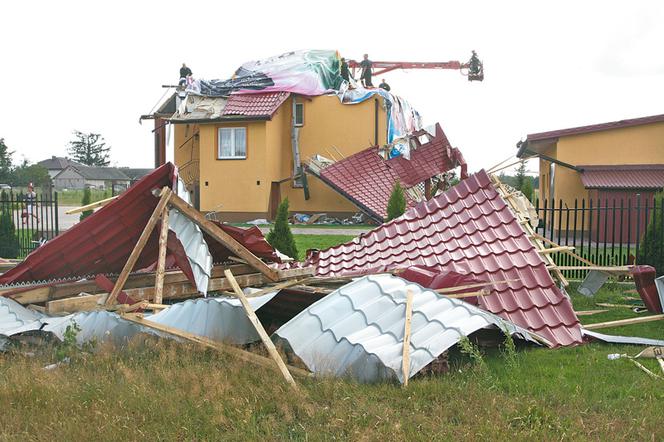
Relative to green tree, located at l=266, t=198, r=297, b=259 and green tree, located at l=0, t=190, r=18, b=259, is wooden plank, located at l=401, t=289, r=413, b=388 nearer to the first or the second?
green tree, located at l=266, t=198, r=297, b=259

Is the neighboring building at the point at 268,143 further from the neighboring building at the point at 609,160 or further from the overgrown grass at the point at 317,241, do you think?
the neighboring building at the point at 609,160

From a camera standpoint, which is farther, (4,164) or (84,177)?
(84,177)

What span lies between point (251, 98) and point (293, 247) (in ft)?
54.6

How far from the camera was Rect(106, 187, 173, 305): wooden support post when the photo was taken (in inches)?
264

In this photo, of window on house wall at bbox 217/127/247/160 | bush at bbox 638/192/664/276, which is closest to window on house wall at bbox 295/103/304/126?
window on house wall at bbox 217/127/247/160

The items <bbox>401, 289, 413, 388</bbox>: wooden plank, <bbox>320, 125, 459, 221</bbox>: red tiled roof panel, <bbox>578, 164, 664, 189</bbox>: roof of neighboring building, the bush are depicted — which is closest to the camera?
<bbox>401, 289, 413, 388</bbox>: wooden plank

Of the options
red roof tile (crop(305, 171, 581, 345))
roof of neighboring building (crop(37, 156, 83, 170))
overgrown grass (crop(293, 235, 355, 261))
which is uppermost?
roof of neighboring building (crop(37, 156, 83, 170))

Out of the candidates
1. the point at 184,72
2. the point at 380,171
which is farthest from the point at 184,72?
the point at 380,171

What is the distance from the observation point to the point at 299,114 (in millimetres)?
28938

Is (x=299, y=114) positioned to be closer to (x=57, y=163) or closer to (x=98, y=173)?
(x=98, y=173)

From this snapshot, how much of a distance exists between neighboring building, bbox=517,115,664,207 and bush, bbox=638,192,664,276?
28.6 ft

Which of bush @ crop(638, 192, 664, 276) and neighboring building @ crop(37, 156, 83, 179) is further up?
neighboring building @ crop(37, 156, 83, 179)

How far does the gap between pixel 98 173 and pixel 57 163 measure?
11.4 m

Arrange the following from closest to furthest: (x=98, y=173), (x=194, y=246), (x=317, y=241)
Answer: (x=194, y=246) < (x=317, y=241) < (x=98, y=173)
